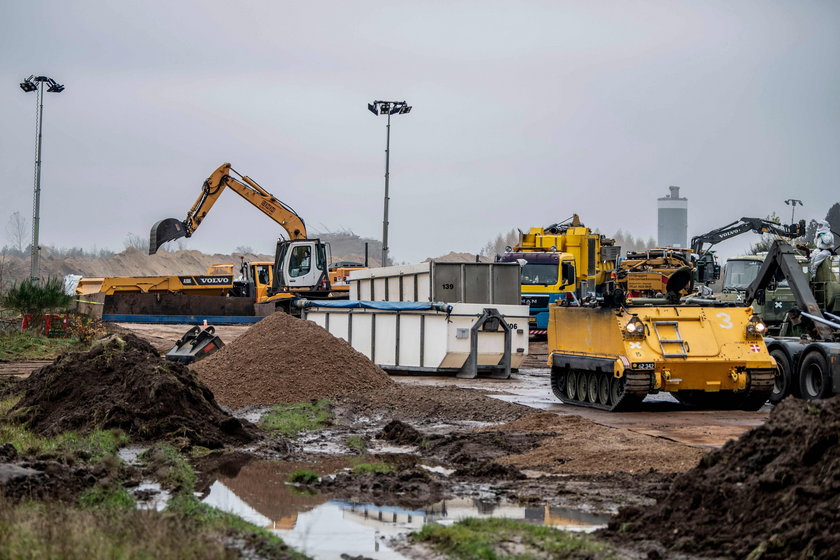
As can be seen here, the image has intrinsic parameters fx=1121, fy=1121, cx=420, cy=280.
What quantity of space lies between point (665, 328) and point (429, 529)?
397 inches

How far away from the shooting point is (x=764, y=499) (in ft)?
25.5

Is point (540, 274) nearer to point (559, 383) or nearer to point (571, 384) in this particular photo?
point (559, 383)

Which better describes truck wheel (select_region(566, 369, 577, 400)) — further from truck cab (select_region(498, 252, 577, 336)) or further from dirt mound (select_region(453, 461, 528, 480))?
truck cab (select_region(498, 252, 577, 336))

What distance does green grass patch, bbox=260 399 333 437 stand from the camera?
52.3 ft

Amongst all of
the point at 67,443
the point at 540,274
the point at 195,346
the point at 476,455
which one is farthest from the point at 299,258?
the point at 476,455

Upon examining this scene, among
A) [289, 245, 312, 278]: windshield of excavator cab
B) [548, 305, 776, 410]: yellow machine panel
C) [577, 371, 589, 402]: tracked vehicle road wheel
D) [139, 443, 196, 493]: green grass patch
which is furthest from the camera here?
[289, 245, 312, 278]: windshield of excavator cab

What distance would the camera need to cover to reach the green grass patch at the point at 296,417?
15930 millimetres

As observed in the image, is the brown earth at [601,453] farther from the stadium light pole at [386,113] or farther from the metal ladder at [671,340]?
the stadium light pole at [386,113]

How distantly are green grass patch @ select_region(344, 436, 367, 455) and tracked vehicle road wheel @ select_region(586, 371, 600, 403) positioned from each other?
556 cm

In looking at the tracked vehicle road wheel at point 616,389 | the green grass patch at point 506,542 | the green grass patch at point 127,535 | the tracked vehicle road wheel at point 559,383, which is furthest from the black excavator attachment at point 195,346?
the green grass patch at point 506,542

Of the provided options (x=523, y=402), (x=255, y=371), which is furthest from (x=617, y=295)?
(x=255, y=371)

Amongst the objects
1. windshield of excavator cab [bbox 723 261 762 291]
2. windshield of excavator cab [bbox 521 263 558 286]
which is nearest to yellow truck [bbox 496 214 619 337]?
windshield of excavator cab [bbox 521 263 558 286]

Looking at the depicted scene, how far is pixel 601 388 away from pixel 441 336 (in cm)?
665

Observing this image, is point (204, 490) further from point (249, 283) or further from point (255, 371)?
point (249, 283)
